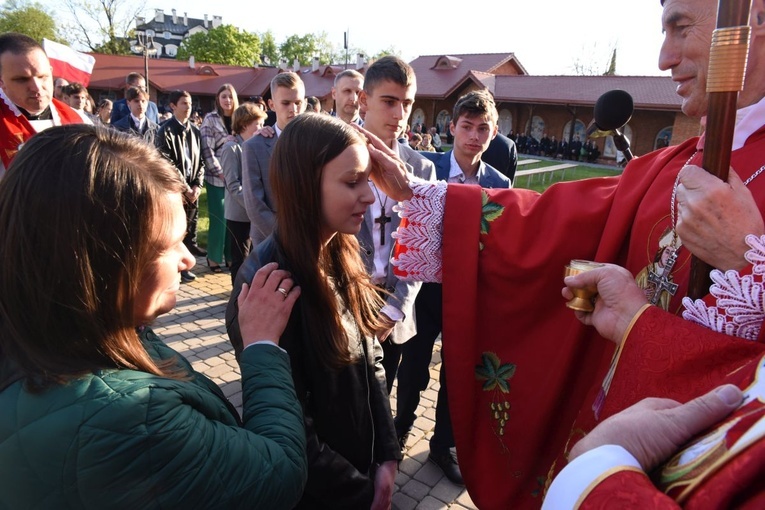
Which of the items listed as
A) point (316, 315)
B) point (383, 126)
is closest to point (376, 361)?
point (316, 315)

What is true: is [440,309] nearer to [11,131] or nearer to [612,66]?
[11,131]

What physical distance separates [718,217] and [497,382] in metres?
0.95

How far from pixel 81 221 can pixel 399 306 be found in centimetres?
195

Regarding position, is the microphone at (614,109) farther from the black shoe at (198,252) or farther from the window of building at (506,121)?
the window of building at (506,121)

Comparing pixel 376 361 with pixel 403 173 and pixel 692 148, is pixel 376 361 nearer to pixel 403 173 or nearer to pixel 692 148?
pixel 403 173

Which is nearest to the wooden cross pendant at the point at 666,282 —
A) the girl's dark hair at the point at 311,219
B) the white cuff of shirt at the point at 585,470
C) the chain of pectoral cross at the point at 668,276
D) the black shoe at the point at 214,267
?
the chain of pectoral cross at the point at 668,276

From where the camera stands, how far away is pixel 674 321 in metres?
1.15

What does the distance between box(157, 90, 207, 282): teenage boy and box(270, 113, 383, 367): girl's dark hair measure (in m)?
4.12

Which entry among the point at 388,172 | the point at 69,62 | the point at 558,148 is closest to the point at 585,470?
the point at 388,172

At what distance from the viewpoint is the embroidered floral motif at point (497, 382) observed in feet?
5.85

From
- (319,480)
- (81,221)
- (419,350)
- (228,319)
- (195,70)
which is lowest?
(419,350)

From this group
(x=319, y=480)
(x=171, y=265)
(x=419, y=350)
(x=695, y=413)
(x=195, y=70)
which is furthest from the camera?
(x=195, y=70)

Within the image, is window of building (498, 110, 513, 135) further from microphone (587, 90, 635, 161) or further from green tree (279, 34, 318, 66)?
green tree (279, 34, 318, 66)

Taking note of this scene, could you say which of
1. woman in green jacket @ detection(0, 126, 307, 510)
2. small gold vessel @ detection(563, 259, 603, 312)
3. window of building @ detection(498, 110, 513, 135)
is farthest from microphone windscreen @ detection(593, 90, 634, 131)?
window of building @ detection(498, 110, 513, 135)
